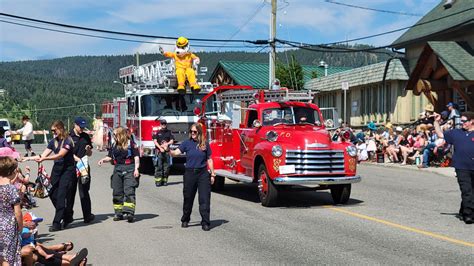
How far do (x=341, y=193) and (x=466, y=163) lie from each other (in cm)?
309

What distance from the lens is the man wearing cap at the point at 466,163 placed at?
11.4 meters

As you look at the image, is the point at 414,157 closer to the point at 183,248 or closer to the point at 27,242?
the point at 183,248

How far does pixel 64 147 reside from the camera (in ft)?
36.6

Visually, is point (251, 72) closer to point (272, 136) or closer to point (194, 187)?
point (272, 136)

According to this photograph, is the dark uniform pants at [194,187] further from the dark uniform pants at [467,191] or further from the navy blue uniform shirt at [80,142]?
the dark uniform pants at [467,191]

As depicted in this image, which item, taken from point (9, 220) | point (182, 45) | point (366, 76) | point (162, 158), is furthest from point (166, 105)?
point (366, 76)

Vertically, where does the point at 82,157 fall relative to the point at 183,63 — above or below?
below

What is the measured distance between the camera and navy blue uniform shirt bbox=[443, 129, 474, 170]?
11469 mm

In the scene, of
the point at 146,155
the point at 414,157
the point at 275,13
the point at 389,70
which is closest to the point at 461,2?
the point at 389,70

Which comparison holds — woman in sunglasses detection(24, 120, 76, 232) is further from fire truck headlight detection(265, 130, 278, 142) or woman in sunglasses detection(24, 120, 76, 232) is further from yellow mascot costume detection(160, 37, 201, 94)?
yellow mascot costume detection(160, 37, 201, 94)

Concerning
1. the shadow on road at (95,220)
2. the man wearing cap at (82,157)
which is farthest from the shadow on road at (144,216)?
the man wearing cap at (82,157)

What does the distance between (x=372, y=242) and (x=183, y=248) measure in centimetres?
271

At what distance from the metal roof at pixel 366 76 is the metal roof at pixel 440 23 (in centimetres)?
139

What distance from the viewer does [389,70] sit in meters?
34.3
